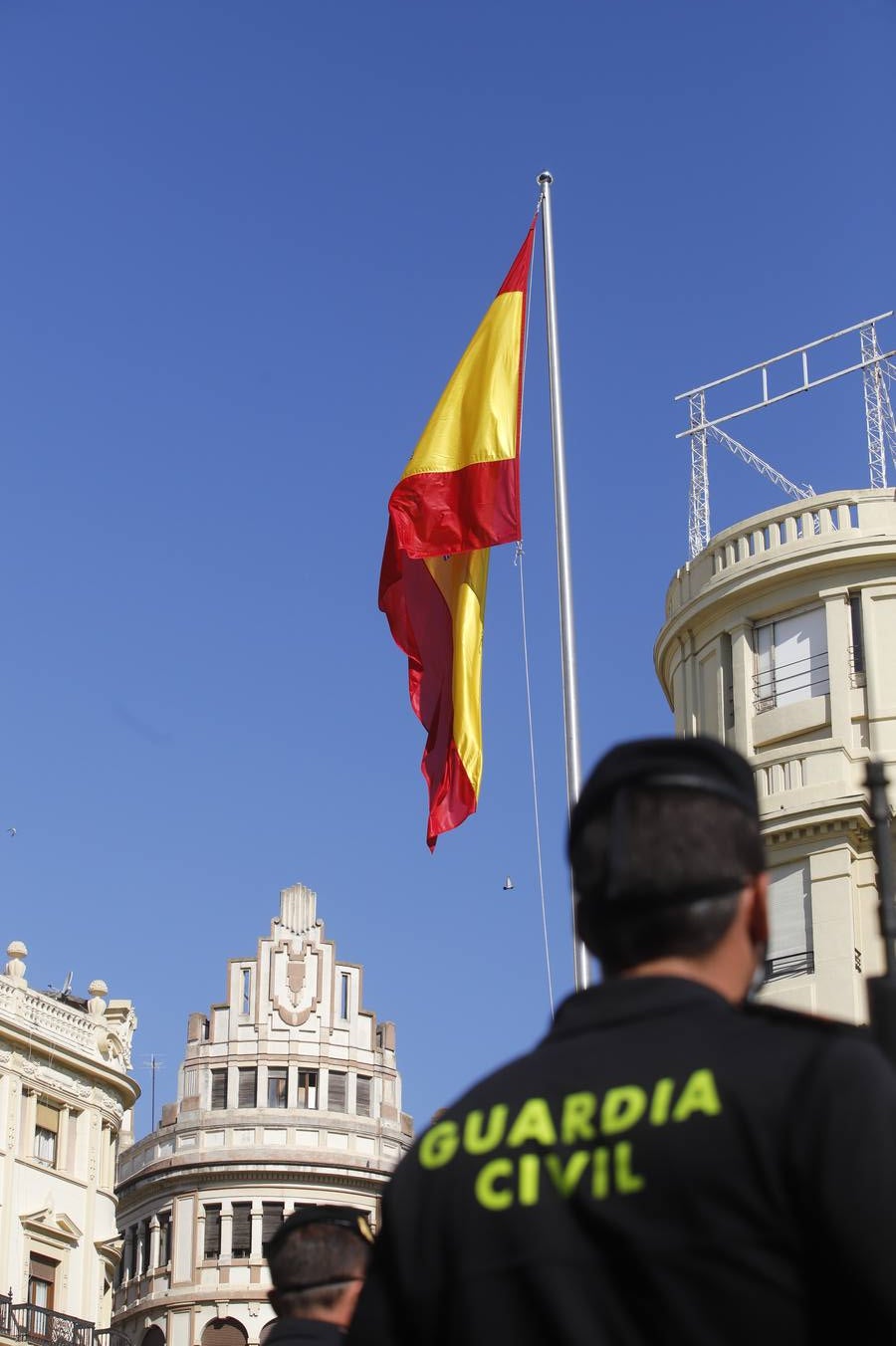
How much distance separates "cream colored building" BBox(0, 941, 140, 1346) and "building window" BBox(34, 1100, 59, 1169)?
2 cm

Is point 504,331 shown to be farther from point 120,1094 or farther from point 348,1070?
point 348,1070

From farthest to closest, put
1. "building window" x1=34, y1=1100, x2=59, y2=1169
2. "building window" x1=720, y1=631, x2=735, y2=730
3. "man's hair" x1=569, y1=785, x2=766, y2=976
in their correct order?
"building window" x1=34, y1=1100, x2=59, y2=1169 → "building window" x1=720, y1=631, x2=735, y2=730 → "man's hair" x1=569, y1=785, x2=766, y2=976

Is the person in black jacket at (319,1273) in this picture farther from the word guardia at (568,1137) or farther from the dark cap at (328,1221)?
the word guardia at (568,1137)

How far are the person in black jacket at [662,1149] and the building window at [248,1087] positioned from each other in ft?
211

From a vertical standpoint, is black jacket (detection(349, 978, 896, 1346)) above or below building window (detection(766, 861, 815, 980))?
below

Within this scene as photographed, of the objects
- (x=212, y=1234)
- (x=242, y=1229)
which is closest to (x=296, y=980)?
(x=242, y=1229)

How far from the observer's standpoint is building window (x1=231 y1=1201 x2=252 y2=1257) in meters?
62.7

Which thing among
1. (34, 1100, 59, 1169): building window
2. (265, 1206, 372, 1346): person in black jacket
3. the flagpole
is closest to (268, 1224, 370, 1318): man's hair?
(265, 1206, 372, 1346): person in black jacket

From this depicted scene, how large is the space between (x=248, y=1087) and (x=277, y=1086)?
935 millimetres

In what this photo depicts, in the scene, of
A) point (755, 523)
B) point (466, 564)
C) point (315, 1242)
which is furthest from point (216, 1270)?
point (315, 1242)

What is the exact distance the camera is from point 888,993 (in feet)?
9.08

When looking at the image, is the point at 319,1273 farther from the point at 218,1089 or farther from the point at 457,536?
the point at 218,1089

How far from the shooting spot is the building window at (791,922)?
26.6 meters

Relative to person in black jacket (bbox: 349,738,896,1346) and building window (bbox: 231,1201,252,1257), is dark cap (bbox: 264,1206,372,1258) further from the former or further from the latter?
building window (bbox: 231,1201,252,1257)
